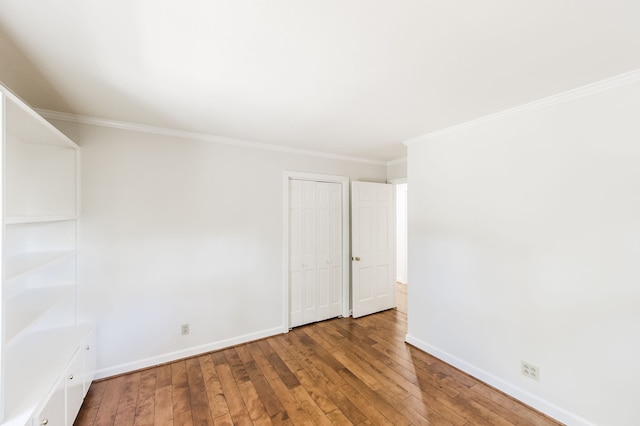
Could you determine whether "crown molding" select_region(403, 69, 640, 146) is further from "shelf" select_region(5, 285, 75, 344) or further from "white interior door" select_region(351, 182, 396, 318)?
"shelf" select_region(5, 285, 75, 344)

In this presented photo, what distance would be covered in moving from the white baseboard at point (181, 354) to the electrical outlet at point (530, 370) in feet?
8.02

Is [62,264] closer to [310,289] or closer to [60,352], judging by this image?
[60,352]

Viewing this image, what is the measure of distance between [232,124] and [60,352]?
7.25 ft

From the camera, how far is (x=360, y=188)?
12.6ft

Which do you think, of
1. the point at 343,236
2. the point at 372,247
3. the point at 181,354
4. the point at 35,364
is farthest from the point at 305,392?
the point at 372,247

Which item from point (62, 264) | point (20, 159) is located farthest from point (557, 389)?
point (20, 159)

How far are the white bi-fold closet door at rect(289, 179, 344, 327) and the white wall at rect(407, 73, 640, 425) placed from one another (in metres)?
1.41

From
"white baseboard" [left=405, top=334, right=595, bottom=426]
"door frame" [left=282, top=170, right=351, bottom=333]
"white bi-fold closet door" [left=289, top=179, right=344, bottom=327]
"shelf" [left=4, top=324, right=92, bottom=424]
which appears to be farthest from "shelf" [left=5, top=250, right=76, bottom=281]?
"white baseboard" [left=405, top=334, right=595, bottom=426]

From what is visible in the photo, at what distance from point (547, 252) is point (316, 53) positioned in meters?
2.21

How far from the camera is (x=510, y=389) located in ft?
7.13

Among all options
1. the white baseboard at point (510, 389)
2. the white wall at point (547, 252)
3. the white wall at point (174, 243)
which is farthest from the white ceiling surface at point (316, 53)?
the white baseboard at point (510, 389)

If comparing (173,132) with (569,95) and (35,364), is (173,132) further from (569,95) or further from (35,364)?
(569,95)

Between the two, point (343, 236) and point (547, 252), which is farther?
point (343, 236)

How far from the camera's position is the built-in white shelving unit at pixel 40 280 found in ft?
4.46
